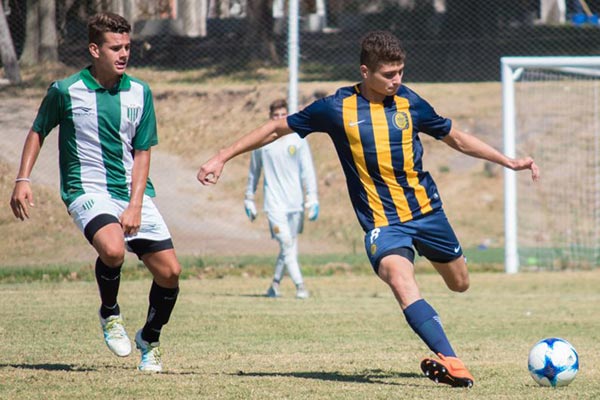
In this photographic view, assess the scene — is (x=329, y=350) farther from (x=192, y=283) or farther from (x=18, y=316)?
(x=192, y=283)

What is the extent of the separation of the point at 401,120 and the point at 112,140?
164 cm

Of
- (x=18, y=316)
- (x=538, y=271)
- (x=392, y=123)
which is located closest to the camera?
(x=392, y=123)

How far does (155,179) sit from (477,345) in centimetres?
837

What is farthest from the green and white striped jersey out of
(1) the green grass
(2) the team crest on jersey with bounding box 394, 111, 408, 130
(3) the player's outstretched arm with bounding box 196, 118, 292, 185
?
(1) the green grass

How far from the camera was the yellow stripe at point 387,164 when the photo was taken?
6.17 meters

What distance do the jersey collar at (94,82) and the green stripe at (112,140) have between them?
1.2 inches

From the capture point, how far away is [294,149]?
11664 millimetres

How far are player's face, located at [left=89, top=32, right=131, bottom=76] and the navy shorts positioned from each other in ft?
5.54

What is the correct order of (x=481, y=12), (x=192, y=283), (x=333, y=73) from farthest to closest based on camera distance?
(x=481, y=12) < (x=333, y=73) < (x=192, y=283)

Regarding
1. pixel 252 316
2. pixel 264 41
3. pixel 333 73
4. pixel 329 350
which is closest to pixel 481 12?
pixel 333 73

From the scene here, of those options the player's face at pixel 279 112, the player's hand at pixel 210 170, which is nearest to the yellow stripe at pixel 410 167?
the player's hand at pixel 210 170

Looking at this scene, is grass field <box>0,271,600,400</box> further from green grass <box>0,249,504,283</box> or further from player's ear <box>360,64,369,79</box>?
player's ear <box>360,64,369,79</box>

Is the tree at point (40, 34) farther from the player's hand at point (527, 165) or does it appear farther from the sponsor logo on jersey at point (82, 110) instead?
the player's hand at point (527, 165)

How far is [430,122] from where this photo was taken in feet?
20.8
